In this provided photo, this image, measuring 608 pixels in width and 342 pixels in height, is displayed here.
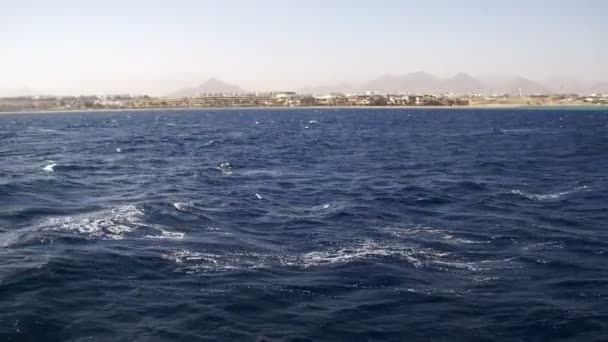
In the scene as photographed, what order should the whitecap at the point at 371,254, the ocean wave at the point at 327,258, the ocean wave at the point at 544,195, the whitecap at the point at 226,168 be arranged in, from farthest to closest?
1. the whitecap at the point at 226,168
2. the ocean wave at the point at 544,195
3. the whitecap at the point at 371,254
4. the ocean wave at the point at 327,258

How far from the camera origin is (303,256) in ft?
86.3

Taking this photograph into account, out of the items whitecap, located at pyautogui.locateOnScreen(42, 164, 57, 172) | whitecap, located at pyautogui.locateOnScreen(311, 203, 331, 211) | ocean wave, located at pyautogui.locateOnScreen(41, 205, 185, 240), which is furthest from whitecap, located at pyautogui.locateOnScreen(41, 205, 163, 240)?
whitecap, located at pyautogui.locateOnScreen(42, 164, 57, 172)

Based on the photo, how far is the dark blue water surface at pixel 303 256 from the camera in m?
18.7

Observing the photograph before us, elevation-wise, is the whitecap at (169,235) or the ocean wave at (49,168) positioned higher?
the ocean wave at (49,168)

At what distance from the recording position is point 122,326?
18.4 meters

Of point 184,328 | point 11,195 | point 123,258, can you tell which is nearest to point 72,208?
point 11,195

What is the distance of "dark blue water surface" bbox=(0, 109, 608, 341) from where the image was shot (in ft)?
61.4

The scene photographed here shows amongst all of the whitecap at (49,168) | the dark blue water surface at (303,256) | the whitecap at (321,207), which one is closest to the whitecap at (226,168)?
the dark blue water surface at (303,256)

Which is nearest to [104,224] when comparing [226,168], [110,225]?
[110,225]

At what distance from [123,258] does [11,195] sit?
19705mm

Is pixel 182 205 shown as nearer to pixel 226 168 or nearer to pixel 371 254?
pixel 371 254

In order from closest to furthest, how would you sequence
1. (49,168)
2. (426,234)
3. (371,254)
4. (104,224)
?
(371,254) < (426,234) < (104,224) < (49,168)

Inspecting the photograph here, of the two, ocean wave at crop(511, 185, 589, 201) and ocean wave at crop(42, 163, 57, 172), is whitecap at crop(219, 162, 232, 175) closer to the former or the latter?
ocean wave at crop(42, 163, 57, 172)

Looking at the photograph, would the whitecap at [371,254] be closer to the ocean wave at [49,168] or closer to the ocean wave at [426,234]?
the ocean wave at [426,234]
